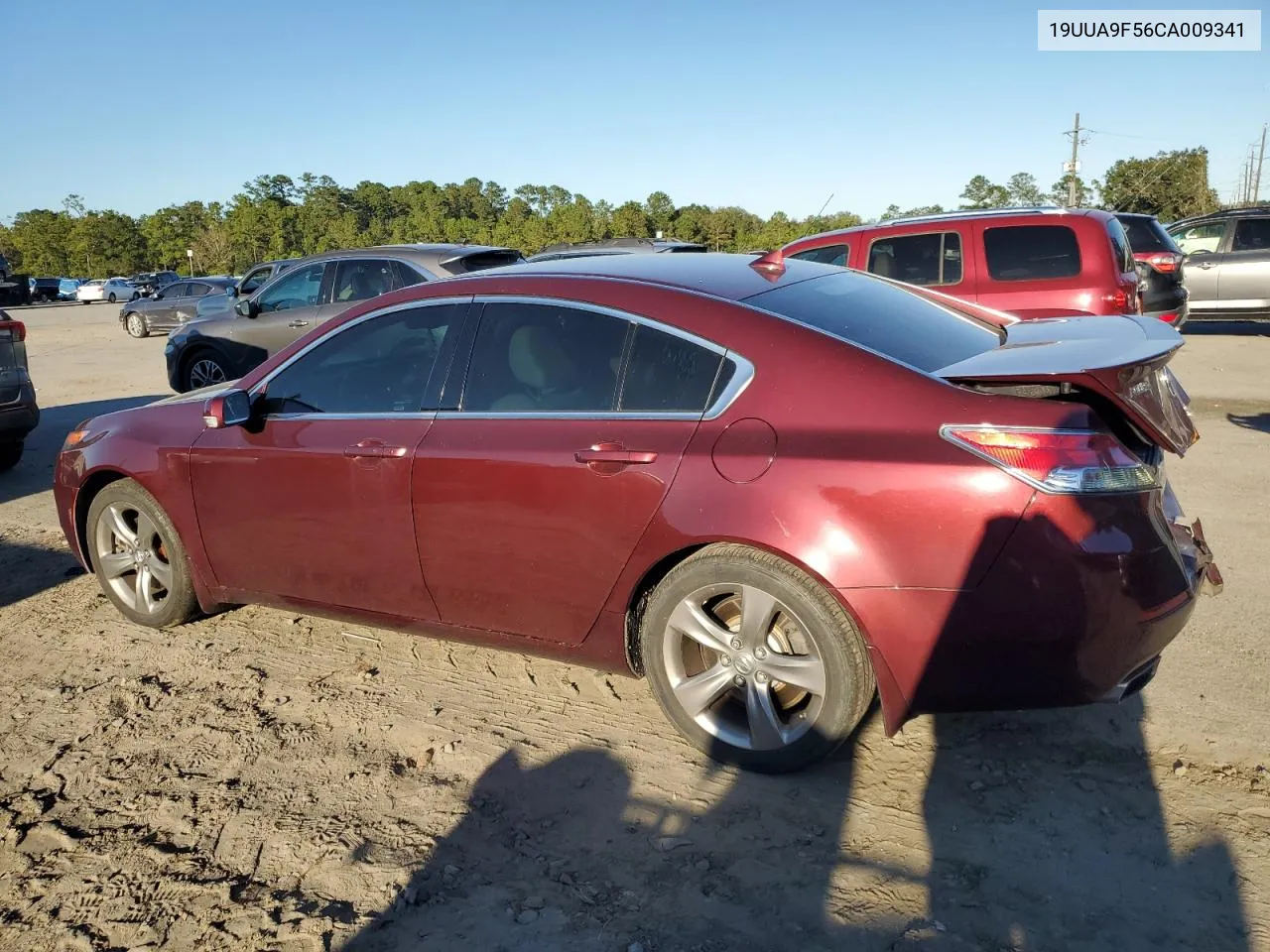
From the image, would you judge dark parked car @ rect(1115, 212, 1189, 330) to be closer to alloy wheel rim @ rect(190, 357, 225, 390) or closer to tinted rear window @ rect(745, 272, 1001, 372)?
tinted rear window @ rect(745, 272, 1001, 372)

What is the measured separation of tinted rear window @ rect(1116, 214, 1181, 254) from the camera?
40.1ft

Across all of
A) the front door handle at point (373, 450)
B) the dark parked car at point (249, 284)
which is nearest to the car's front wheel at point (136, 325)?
the dark parked car at point (249, 284)

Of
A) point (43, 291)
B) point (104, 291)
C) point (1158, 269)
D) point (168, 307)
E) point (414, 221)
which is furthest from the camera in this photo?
point (414, 221)

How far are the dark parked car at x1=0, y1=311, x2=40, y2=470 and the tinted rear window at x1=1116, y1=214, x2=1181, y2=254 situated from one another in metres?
12.0

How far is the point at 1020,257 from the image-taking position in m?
8.79

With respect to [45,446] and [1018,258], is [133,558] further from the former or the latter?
[1018,258]

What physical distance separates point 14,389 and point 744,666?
24.5 feet

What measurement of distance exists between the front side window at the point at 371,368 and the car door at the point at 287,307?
23.1 feet

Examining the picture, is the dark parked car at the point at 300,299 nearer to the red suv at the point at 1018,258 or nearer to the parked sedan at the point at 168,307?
the red suv at the point at 1018,258

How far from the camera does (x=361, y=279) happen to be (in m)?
10.6

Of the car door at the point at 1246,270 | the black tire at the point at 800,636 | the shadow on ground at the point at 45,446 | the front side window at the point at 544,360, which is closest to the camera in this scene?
the black tire at the point at 800,636

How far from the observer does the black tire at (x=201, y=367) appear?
38.3ft

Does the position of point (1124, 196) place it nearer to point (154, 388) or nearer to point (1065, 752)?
point (154, 388)

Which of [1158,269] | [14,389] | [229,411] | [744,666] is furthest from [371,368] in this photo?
[1158,269]
